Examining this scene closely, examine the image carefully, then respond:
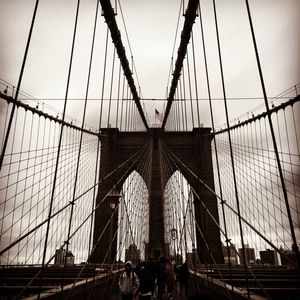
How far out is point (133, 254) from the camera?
840 cm

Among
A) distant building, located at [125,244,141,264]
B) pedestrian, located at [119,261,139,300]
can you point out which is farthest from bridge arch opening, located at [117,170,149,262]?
pedestrian, located at [119,261,139,300]

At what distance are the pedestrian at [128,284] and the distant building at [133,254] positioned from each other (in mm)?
4069

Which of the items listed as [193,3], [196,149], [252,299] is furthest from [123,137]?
[252,299]

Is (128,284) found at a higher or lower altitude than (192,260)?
lower

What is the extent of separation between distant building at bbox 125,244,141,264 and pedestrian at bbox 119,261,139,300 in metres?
4.07

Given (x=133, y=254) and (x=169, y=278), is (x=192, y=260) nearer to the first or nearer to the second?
(x=133, y=254)

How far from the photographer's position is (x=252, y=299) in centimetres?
235

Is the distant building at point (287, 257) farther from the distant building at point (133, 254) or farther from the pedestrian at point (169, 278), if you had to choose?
the distant building at point (133, 254)

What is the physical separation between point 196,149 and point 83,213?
8.51 metres

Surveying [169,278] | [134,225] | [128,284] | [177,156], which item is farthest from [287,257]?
[177,156]

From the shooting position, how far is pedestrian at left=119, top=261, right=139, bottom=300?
136 inches

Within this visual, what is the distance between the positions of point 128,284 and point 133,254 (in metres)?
5.14

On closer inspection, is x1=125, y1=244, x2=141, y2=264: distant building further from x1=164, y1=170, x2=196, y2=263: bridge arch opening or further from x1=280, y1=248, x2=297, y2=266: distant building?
x1=280, y1=248, x2=297, y2=266: distant building

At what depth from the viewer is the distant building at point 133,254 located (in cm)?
792
